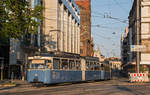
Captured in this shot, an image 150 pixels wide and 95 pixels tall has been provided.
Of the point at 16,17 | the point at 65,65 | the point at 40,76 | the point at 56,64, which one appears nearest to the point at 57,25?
the point at 65,65

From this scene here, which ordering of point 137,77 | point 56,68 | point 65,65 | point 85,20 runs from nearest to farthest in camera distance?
point 56,68 < point 65,65 < point 137,77 < point 85,20

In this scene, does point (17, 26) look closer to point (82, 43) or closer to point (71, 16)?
point (71, 16)

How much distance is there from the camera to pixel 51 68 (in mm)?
20656

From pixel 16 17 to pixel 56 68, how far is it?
507cm

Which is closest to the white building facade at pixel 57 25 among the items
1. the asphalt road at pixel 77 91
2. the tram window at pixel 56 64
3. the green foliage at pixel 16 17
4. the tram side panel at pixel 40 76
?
the green foliage at pixel 16 17

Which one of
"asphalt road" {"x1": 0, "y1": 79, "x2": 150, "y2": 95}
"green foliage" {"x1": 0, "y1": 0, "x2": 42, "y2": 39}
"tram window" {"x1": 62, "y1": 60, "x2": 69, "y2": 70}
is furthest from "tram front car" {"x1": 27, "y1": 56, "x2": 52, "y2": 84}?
"green foliage" {"x1": 0, "y1": 0, "x2": 42, "y2": 39}

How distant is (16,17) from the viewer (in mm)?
20297

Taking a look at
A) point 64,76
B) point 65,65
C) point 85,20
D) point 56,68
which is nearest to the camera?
point 56,68

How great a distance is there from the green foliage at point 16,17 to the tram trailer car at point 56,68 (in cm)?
246

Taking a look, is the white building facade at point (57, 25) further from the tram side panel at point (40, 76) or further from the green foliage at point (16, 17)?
the tram side panel at point (40, 76)

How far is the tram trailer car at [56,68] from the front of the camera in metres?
20.5

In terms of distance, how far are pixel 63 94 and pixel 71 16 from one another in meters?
48.1

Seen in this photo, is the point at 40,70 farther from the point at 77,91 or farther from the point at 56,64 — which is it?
the point at 77,91

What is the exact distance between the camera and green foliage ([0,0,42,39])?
64.7ft
